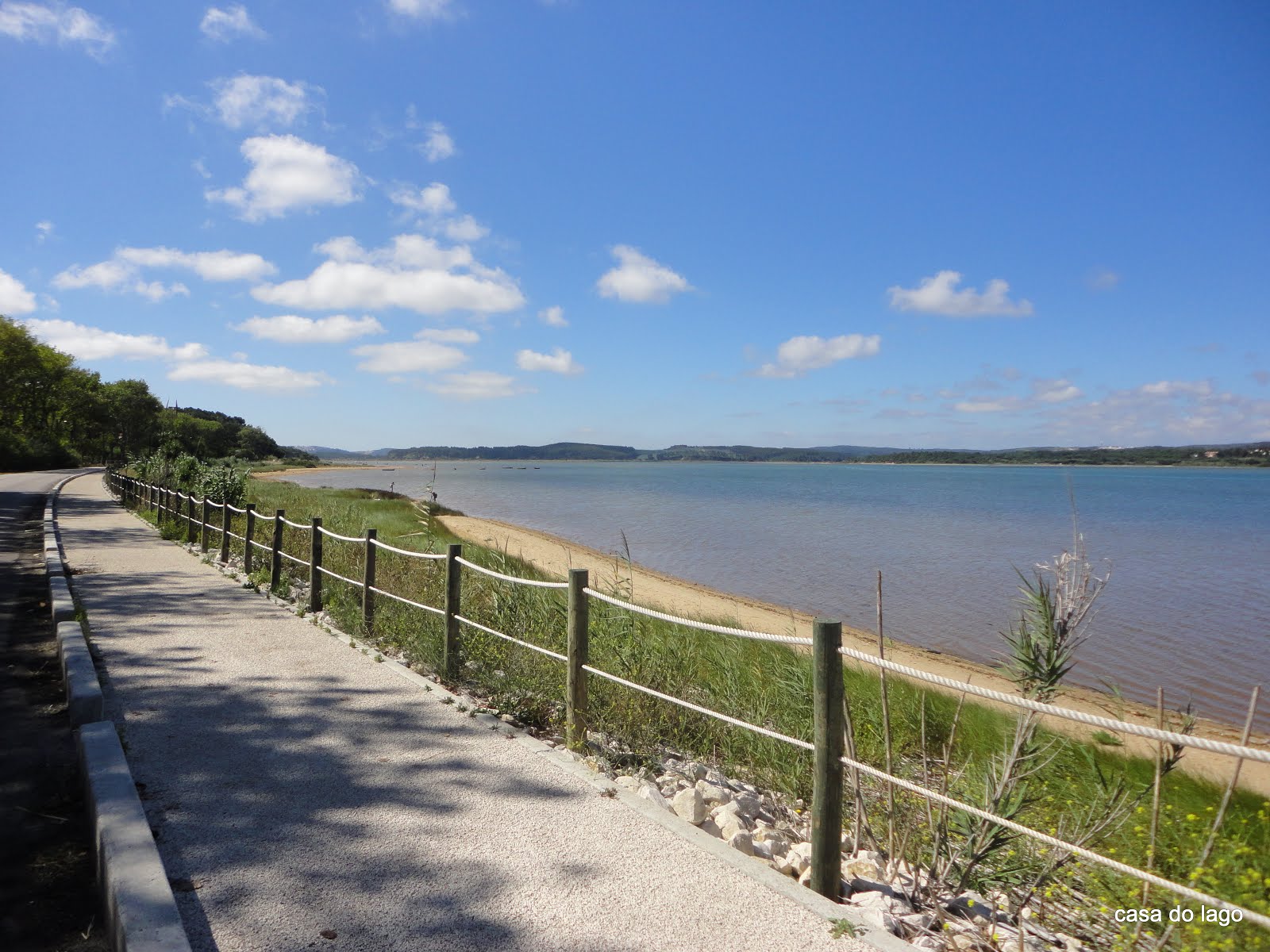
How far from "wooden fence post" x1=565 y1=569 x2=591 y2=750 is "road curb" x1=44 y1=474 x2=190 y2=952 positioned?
244cm

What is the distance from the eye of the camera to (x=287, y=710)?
5.72 metres

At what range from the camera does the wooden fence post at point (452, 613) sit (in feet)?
21.6

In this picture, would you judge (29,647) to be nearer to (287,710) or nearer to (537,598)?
(287,710)

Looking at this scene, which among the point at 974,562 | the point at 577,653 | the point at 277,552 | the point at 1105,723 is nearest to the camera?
the point at 1105,723

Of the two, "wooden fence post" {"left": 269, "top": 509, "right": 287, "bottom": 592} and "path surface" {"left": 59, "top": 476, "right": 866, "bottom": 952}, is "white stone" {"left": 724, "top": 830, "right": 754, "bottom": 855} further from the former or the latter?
"wooden fence post" {"left": 269, "top": 509, "right": 287, "bottom": 592}

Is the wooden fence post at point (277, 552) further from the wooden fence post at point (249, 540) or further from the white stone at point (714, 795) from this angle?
the white stone at point (714, 795)

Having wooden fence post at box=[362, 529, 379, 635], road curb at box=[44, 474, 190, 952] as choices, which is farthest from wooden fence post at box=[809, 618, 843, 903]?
wooden fence post at box=[362, 529, 379, 635]

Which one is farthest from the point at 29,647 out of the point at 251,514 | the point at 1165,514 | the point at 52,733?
the point at 1165,514

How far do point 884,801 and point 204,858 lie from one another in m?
3.86

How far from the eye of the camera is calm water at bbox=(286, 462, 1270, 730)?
13406 mm

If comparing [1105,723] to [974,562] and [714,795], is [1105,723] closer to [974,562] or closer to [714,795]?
[714,795]

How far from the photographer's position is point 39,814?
411 cm

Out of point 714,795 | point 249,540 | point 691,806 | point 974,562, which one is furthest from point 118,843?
point 974,562

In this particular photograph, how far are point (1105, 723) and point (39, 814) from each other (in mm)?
5037
